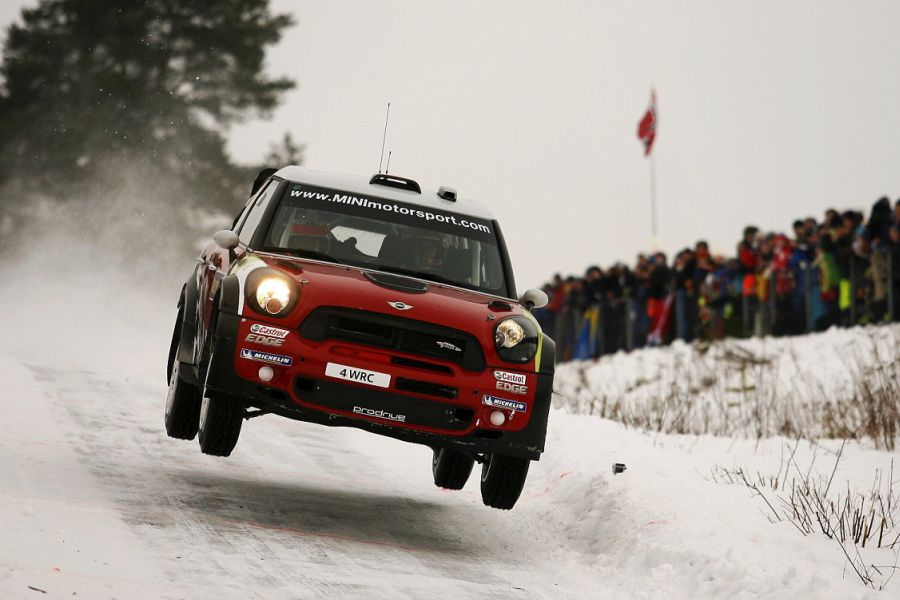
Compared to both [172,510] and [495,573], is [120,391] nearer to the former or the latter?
[172,510]

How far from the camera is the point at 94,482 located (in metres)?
7.75

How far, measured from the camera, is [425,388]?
24.0 ft

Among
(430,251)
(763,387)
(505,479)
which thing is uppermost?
(763,387)

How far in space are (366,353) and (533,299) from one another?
1450 mm

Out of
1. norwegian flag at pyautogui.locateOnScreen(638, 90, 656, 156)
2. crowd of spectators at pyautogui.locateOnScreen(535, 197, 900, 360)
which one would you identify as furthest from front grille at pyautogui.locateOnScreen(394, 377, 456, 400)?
norwegian flag at pyautogui.locateOnScreen(638, 90, 656, 156)

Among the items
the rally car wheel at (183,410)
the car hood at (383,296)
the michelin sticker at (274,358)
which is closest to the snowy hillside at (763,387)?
the car hood at (383,296)

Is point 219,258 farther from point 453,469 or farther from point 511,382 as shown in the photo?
point 511,382

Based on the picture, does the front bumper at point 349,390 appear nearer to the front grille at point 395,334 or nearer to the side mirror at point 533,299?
the front grille at point 395,334

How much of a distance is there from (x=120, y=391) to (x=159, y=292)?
1215 inches

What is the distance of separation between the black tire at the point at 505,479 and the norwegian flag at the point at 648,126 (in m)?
21.1

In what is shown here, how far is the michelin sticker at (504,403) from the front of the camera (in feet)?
24.3

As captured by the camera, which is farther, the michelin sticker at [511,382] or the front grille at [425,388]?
the michelin sticker at [511,382]

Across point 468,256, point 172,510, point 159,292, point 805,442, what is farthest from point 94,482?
point 159,292

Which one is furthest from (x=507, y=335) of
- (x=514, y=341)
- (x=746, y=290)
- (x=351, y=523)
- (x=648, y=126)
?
(x=648, y=126)
